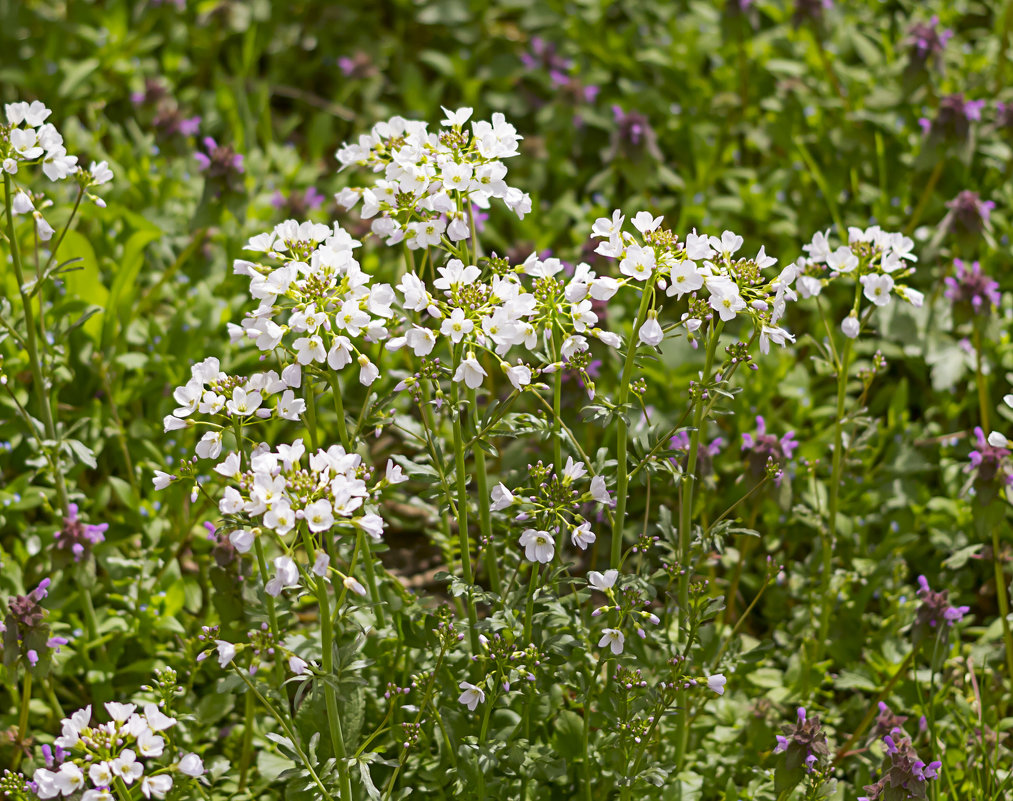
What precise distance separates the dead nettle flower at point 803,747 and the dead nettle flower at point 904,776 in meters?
0.14

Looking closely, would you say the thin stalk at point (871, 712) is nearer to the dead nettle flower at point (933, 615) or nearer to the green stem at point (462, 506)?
the dead nettle flower at point (933, 615)

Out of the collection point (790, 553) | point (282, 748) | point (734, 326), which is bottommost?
point (282, 748)

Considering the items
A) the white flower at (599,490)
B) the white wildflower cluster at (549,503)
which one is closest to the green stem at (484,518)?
the white wildflower cluster at (549,503)

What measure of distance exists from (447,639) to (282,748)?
52 centimetres

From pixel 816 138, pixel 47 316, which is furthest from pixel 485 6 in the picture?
pixel 47 316

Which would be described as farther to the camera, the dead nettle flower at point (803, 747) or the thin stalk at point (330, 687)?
the dead nettle flower at point (803, 747)

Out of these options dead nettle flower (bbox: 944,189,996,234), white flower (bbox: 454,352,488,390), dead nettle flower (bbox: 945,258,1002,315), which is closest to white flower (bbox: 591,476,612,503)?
white flower (bbox: 454,352,488,390)

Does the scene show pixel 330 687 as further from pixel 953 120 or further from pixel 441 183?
pixel 953 120

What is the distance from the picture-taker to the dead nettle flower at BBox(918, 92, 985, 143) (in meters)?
4.40

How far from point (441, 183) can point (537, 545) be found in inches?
35.3

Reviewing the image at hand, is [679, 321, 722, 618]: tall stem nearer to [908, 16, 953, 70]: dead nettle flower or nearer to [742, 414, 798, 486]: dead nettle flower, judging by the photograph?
[742, 414, 798, 486]: dead nettle flower

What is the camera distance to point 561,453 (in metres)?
2.93

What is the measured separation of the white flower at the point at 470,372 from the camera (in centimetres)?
234

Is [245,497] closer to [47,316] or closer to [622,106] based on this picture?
[47,316]
